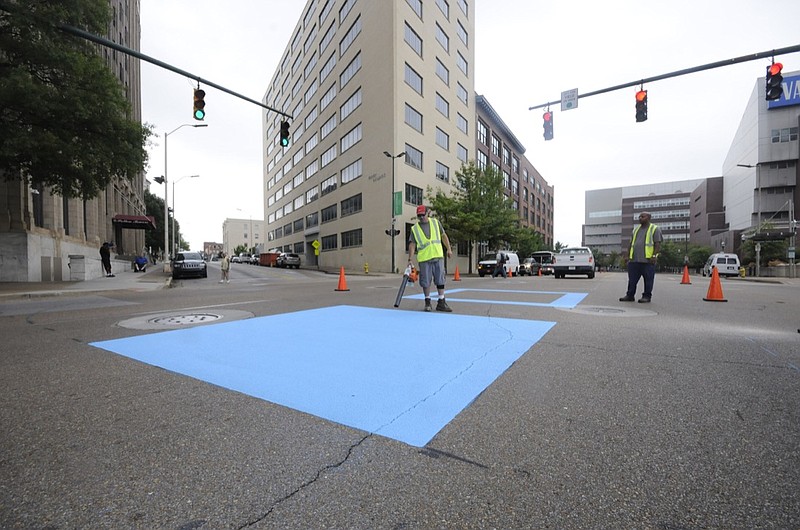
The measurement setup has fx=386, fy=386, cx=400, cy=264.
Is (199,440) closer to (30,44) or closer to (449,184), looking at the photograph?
(30,44)

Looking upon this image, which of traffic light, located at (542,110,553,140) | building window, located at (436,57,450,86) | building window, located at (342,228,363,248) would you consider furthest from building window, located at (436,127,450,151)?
traffic light, located at (542,110,553,140)

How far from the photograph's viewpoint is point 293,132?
59281 millimetres

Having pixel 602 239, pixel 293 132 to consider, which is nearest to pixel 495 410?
pixel 293 132

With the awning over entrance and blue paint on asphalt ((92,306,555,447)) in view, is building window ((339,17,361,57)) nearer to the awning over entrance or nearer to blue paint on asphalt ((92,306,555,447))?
the awning over entrance

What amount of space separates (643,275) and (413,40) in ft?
107

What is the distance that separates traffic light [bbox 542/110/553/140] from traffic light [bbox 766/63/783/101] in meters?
6.02

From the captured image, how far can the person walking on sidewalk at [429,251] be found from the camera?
7.20 meters

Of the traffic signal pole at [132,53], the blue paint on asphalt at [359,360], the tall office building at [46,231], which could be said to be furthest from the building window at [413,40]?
the blue paint on asphalt at [359,360]

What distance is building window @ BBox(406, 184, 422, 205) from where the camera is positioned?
33.1 m

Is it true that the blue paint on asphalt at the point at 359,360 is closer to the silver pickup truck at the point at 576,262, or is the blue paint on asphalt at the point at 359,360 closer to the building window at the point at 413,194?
the silver pickup truck at the point at 576,262

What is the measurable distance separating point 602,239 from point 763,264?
8729 cm

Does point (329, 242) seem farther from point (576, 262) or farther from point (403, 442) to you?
point (403, 442)

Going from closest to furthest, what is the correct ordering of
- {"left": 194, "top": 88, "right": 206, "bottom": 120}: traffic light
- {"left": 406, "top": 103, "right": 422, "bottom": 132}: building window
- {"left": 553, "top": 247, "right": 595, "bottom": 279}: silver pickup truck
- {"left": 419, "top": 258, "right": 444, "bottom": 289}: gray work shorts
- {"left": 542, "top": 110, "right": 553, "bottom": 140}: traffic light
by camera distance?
{"left": 419, "top": 258, "right": 444, "bottom": 289}: gray work shorts
{"left": 194, "top": 88, "right": 206, "bottom": 120}: traffic light
{"left": 542, "top": 110, "right": 553, "bottom": 140}: traffic light
{"left": 553, "top": 247, "right": 595, "bottom": 279}: silver pickup truck
{"left": 406, "top": 103, "right": 422, "bottom": 132}: building window

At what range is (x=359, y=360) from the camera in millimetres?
3812
